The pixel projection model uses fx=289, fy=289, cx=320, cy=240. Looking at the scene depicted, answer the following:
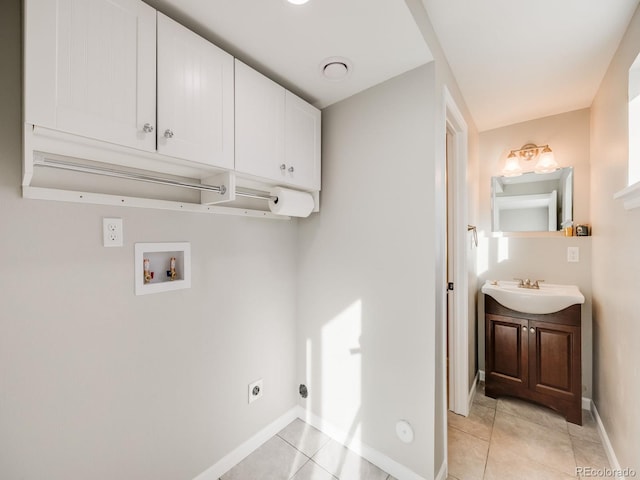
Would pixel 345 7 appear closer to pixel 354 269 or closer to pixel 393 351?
pixel 354 269

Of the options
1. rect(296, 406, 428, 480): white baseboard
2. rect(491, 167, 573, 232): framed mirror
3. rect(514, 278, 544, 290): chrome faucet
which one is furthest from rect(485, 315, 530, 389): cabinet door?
rect(296, 406, 428, 480): white baseboard

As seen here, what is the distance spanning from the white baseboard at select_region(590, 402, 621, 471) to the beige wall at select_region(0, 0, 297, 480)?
201 centimetres

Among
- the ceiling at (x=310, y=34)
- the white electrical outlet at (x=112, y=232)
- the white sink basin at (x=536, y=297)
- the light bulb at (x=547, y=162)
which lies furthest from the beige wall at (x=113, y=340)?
the light bulb at (x=547, y=162)

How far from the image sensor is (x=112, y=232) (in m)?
1.19

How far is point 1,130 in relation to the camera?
96cm

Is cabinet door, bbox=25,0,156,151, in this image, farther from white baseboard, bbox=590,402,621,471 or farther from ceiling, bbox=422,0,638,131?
white baseboard, bbox=590,402,621,471

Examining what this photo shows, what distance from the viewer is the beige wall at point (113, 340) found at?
3.24ft

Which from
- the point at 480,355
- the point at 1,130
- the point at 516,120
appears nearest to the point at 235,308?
the point at 1,130

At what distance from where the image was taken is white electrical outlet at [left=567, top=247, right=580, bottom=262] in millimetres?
2311

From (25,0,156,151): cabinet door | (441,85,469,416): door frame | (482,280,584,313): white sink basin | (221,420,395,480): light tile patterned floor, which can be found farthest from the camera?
(441,85,469,416): door frame

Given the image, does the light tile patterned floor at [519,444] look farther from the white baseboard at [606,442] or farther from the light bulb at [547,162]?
the light bulb at [547,162]

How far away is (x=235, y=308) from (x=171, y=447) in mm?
705

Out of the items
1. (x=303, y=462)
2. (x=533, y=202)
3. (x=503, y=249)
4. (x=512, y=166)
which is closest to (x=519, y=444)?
(x=303, y=462)

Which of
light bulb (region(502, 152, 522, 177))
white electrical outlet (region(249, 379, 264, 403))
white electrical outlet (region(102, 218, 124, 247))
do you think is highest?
light bulb (region(502, 152, 522, 177))
